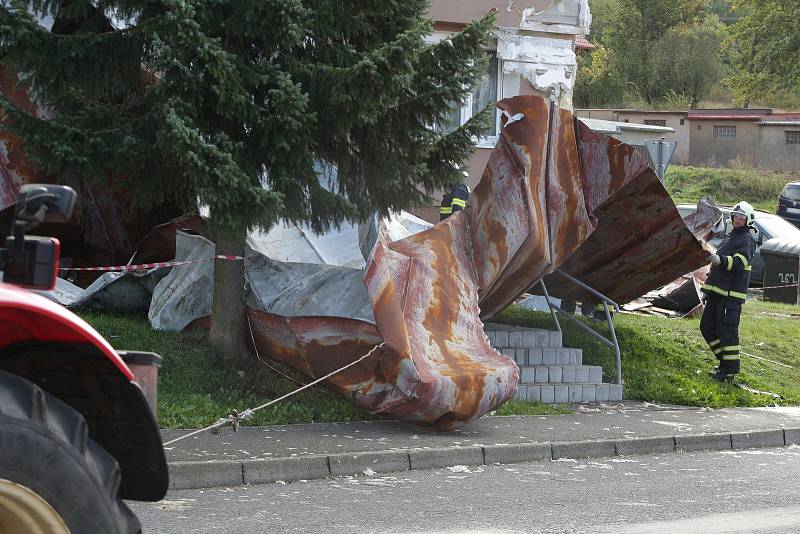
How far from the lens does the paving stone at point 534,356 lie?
12.6 meters

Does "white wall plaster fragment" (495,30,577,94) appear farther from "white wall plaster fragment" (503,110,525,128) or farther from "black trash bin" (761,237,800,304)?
"white wall plaster fragment" (503,110,525,128)

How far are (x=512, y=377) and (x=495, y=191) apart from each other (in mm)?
2266

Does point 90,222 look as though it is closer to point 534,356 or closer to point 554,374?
point 534,356

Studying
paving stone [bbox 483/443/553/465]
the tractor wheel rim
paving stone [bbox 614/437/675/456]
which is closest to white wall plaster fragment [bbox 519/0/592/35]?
paving stone [bbox 614/437/675/456]

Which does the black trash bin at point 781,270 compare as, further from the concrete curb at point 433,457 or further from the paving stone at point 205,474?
the paving stone at point 205,474

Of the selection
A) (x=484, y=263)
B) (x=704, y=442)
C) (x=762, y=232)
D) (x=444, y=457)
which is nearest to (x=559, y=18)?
(x=484, y=263)

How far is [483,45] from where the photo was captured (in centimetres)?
1070

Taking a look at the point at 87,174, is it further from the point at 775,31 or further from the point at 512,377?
the point at 775,31

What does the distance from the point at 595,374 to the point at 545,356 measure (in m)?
0.58

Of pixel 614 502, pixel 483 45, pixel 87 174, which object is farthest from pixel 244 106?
pixel 614 502

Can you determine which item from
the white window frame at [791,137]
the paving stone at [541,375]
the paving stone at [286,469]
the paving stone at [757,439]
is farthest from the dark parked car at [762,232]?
the white window frame at [791,137]

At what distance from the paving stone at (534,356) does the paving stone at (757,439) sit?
2462mm

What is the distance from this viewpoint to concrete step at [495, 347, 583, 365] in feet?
41.2

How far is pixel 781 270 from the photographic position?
2291 cm
